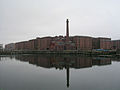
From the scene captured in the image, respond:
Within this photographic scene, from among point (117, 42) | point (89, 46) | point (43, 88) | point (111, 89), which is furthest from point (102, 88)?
point (117, 42)

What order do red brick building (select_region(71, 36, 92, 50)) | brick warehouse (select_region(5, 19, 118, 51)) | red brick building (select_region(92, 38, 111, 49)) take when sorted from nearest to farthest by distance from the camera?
brick warehouse (select_region(5, 19, 118, 51)) < red brick building (select_region(71, 36, 92, 50)) < red brick building (select_region(92, 38, 111, 49))

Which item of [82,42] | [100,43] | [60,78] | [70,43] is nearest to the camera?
[60,78]

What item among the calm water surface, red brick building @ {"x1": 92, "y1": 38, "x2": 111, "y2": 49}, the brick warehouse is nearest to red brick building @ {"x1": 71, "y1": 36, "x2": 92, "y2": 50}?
the brick warehouse

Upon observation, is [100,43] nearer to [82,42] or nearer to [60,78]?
[82,42]

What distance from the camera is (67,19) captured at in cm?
8344

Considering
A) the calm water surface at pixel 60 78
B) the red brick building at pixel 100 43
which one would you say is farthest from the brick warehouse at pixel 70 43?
the calm water surface at pixel 60 78

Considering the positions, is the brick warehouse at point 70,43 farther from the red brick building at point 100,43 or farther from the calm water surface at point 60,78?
the calm water surface at point 60,78

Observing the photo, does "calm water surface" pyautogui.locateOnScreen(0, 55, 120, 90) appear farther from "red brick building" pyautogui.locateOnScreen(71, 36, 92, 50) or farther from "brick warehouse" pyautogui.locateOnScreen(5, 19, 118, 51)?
"red brick building" pyautogui.locateOnScreen(71, 36, 92, 50)

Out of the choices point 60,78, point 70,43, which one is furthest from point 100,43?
point 60,78

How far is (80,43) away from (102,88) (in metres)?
92.9

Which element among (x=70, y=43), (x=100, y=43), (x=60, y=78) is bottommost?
(x=60, y=78)

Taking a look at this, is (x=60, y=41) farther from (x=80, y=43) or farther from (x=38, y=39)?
(x=38, y=39)

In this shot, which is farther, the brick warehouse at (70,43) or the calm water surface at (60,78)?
the brick warehouse at (70,43)

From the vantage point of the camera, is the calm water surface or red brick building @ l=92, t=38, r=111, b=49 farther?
red brick building @ l=92, t=38, r=111, b=49
